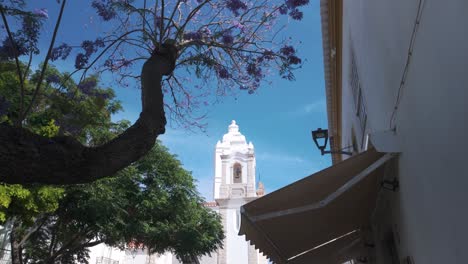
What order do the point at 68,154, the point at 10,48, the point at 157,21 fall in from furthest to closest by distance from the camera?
the point at 157,21
the point at 10,48
the point at 68,154

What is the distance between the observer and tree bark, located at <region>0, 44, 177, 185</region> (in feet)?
9.04

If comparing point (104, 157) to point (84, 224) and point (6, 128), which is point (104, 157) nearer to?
point (6, 128)

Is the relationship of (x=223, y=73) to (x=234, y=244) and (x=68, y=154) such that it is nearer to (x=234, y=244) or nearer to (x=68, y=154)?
A: (x=68, y=154)

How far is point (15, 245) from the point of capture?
15180 millimetres

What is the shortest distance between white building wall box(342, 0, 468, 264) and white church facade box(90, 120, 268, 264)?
3537 cm

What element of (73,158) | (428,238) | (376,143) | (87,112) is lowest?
(428,238)

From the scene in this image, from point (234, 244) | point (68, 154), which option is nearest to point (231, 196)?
point (234, 244)

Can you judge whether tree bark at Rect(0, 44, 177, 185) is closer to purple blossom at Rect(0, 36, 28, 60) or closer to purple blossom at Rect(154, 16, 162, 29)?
purple blossom at Rect(154, 16, 162, 29)

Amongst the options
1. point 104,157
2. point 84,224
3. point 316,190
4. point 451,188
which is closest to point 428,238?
point 451,188

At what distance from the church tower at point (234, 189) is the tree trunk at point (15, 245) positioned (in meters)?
24.4

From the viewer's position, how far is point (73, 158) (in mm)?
3012

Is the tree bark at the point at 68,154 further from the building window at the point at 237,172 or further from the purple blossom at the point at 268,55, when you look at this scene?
the building window at the point at 237,172

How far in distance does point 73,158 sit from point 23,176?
1.14 feet

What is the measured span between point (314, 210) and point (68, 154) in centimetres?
250
